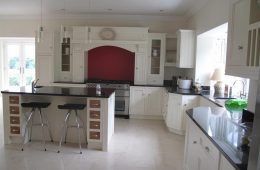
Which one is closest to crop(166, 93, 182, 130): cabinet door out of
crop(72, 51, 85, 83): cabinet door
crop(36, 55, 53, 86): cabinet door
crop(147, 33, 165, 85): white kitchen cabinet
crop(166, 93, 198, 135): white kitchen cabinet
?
crop(166, 93, 198, 135): white kitchen cabinet

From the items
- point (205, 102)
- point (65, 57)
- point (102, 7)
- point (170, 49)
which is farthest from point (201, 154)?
point (65, 57)

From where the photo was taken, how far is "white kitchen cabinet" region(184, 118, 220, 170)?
177 cm

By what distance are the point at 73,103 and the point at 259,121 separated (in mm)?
3320

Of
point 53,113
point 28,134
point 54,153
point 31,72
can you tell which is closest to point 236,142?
point 54,153

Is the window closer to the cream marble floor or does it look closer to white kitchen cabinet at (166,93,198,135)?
the cream marble floor

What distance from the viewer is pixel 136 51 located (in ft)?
19.5

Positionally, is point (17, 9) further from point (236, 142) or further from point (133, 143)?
point (236, 142)

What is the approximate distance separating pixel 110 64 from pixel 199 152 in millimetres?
4677

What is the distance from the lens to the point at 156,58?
6086 millimetres

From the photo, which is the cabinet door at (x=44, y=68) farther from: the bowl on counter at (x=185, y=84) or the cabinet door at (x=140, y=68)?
the bowl on counter at (x=185, y=84)

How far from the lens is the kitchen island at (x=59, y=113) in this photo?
11.9 feet

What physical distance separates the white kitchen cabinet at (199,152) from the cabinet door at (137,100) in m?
3.08

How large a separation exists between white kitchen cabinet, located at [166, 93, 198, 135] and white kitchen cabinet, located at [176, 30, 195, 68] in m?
0.99

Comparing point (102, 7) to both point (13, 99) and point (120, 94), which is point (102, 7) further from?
point (13, 99)
